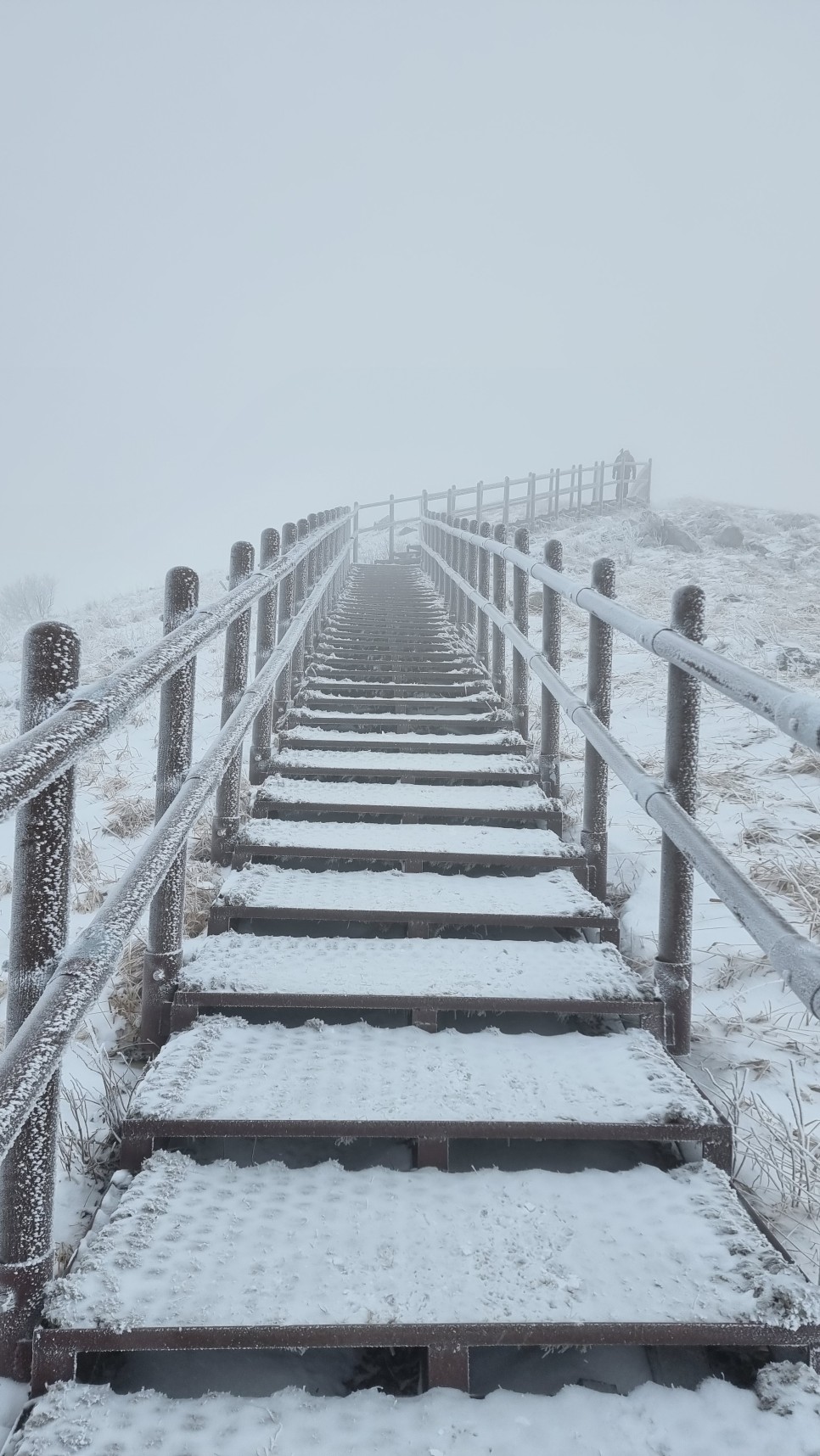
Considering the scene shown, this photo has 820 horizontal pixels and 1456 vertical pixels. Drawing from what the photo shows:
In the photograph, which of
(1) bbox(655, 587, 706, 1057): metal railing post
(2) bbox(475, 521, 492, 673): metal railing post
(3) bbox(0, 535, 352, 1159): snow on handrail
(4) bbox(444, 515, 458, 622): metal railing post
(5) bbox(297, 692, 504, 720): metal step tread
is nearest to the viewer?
(3) bbox(0, 535, 352, 1159): snow on handrail

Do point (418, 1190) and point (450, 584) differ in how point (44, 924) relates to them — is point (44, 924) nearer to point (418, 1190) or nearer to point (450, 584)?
point (418, 1190)

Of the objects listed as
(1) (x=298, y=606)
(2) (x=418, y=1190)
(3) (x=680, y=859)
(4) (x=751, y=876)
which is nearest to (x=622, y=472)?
(1) (x=298, y=606)

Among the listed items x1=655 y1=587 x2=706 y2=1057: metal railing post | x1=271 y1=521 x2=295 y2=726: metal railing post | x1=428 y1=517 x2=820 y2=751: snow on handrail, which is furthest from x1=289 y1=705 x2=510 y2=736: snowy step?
x1=655 y1=587 x2=706 y2=1057: metal railing post

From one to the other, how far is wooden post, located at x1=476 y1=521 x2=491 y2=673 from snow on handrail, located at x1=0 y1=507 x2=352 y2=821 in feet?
14.1

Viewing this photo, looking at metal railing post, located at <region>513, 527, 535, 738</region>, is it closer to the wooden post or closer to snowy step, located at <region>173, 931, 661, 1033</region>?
Answer: the wooden post

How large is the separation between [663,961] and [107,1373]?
151 centimetres

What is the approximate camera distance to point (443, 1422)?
127cm

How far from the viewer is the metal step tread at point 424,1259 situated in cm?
135

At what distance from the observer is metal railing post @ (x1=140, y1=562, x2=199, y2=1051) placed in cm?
218

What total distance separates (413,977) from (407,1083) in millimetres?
414

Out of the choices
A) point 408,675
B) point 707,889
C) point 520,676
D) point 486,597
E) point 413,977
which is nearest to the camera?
point 413,977

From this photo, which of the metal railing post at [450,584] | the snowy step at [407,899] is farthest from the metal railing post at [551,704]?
the metal railing post at [450,584]

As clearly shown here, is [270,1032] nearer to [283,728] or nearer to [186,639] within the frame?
[186,639]


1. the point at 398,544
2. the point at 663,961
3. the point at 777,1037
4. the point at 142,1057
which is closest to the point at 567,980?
the point at 663,961
